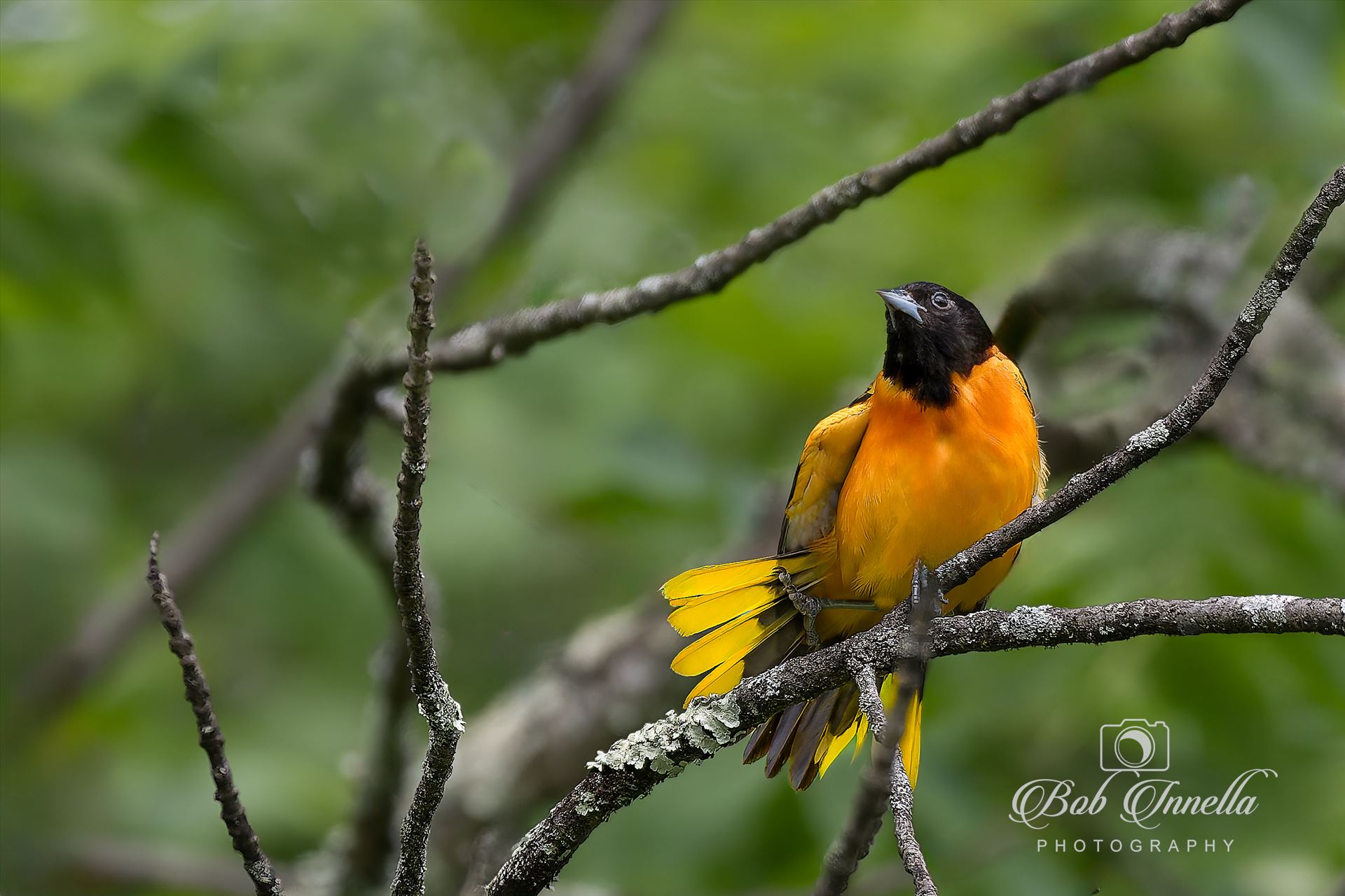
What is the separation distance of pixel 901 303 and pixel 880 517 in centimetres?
77

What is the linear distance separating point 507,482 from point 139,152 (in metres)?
2.33

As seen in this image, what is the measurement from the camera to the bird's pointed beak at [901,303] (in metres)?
4.06

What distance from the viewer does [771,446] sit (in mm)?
7562

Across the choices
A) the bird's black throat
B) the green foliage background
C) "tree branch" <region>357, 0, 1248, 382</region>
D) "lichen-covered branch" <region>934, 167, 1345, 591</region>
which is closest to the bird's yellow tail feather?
the bird's black throat

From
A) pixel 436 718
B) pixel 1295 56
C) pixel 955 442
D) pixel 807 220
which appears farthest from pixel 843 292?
pixel 436 718

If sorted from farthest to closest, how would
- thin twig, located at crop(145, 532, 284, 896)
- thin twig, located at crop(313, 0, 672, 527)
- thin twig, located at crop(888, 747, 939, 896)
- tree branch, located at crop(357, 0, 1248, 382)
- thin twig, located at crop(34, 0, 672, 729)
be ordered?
thin twig, located at crop(313, 0, 672, 527)
thin twig, located at crop(34, 0, 672, 729)
tree branch, located at crop(357, 0, 1248, 382)
thin twig, located at crop(145, 532, 284, 896)
thin twig, located at crop(888, 747, 939, 896)

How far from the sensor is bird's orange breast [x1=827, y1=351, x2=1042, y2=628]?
367 cm

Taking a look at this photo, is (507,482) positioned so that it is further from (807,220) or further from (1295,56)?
(1295,56)

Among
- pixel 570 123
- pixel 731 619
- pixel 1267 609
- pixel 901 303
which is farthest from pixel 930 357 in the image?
pixel 570 123

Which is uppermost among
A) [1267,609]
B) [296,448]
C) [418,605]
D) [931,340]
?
[296,448]

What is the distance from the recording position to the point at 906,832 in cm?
214

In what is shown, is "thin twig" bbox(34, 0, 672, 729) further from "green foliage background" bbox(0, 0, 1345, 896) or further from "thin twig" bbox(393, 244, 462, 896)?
"thin twig" bbox(393, 244, 462, 896)

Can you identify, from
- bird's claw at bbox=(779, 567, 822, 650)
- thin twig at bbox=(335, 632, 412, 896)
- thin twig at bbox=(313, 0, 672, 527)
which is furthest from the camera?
thin twig at bbox=(313, 0, 672, 527)

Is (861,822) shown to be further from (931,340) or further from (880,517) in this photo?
(931,340)
